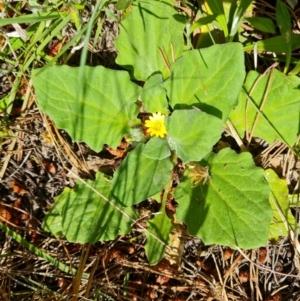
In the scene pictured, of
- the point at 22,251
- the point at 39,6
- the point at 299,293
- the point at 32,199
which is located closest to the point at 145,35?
the point at 39,6

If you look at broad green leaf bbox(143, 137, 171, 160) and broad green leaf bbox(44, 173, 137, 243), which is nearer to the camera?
broad green leaf bbox(143, 137, 171, 160)

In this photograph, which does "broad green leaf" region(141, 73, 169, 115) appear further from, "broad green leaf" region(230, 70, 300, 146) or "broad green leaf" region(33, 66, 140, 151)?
"broad green leaf" region(230, 70, 300, 146)

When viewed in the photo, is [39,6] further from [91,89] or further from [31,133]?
[31,133]

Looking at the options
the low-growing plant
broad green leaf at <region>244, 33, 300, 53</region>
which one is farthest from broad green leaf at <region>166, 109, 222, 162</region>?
broad green leaf at <region>244, 33, 300, 53</region>

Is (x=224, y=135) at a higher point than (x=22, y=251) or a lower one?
higher

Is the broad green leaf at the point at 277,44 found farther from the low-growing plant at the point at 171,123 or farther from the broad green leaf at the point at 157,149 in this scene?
the broad green leaf at the point at 157,149

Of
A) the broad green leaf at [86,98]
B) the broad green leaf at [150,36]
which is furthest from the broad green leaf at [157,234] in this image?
the broad green leaf at [150,36]

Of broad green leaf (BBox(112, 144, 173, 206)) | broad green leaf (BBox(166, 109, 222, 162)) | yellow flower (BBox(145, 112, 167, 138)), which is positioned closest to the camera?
broad green leaf (BBox(166, 109, 222, 162))
